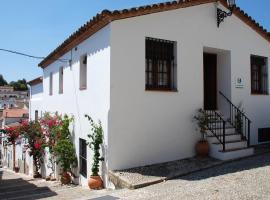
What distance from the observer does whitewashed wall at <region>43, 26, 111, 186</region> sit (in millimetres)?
9669

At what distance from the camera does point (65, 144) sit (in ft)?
41.7

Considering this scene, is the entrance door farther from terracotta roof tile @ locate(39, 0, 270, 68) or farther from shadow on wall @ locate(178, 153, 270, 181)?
shadow on wall @ locate(178, 153, 270, 181)

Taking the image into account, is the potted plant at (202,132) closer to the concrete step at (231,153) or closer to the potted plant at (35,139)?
the concrete step at (231,153)

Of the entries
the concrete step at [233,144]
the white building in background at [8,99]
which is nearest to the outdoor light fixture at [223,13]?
the concrete step at [233,144]

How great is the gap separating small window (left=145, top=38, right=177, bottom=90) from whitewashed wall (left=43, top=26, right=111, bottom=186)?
131 centimetres

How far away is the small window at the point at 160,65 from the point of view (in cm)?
1029

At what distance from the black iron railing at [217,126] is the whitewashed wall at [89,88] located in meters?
3.44

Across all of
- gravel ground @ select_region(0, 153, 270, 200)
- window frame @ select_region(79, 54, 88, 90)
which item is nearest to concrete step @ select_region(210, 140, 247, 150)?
gravel ground @ select_region(0, 153, 270, 200)

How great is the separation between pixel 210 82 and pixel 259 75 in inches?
91.9

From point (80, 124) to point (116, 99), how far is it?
3090mm

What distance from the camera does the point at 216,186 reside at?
7520mm

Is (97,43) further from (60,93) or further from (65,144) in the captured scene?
(60,93)

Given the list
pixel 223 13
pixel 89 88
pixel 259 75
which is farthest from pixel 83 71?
pixel 259 75

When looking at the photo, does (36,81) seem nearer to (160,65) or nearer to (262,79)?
(160,65)
